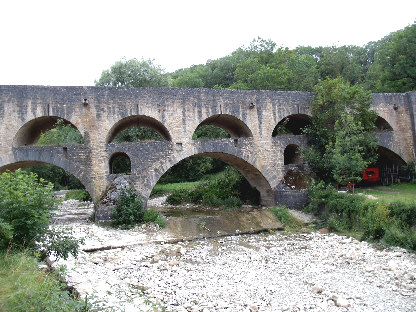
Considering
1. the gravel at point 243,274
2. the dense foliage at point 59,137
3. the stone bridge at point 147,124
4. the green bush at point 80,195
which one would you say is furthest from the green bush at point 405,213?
the dense foliage at point 59,137

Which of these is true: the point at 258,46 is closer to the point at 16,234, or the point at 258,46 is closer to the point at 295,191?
the point at 295,191

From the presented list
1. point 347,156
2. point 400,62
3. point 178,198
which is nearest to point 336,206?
point 347,156

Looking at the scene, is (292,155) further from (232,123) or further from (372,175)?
(372,175)

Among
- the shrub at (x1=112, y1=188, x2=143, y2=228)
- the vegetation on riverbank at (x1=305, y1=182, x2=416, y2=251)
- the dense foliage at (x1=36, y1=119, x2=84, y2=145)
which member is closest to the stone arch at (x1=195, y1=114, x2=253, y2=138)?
the vegetation on riverbank at (x1=305, y1=182, x2=416, y2=251)

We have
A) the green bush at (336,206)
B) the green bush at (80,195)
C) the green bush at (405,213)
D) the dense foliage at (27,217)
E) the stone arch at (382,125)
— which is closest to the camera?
the dense foliage at (27,217)

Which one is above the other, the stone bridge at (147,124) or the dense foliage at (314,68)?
the dense foliage at (314,68)

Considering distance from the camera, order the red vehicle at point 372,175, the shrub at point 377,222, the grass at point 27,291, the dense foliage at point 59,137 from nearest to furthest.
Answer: the grass at point 27,291
the shrub at point 377,222
the red vehicle at point 372,175
the dense foliage at point 59,137

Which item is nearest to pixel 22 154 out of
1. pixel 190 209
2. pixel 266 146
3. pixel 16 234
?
pixel 16 234

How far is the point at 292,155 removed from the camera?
20453 millimetres

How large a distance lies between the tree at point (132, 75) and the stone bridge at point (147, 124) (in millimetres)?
12510

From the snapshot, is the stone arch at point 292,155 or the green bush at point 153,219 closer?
the green bush at point 153,219

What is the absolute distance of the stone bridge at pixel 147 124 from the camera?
49.5 feet

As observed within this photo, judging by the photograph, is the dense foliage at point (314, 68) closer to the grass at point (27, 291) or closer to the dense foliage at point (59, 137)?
the dense foliage at point (59, 137)

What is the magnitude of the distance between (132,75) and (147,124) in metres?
12.9
